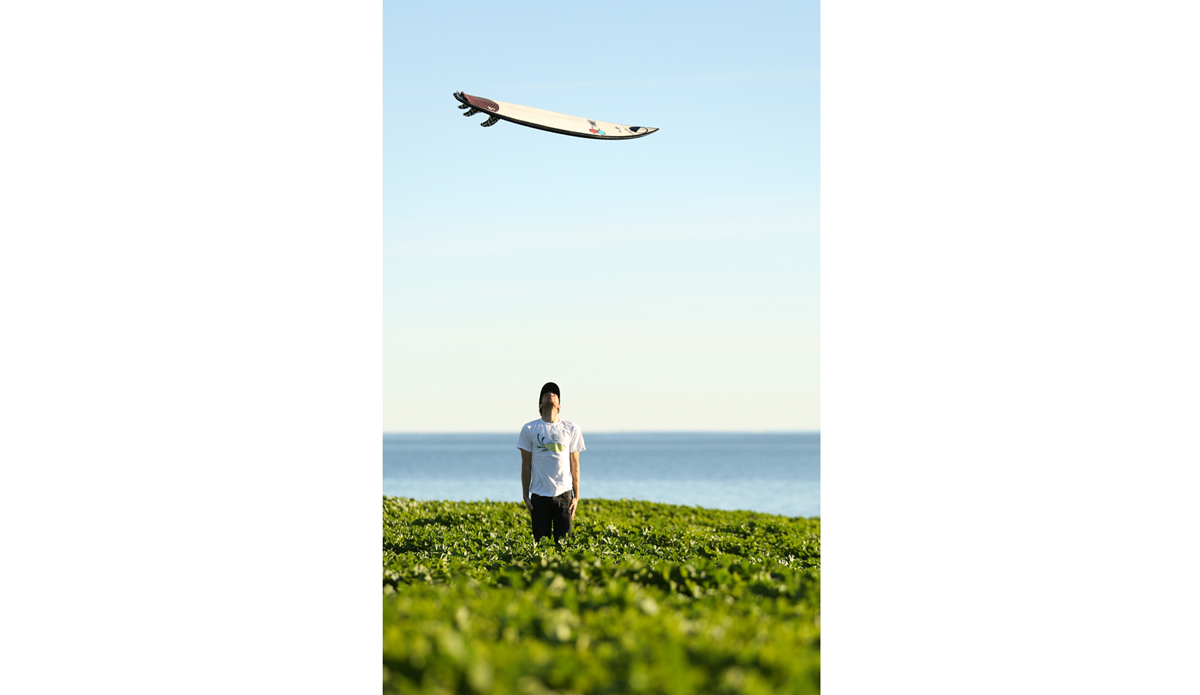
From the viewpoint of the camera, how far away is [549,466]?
8.38m

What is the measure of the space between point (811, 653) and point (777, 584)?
5.19ft

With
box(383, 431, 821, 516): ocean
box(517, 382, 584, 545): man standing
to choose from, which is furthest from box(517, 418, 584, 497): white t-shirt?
box(383, 431, 821, 516): ocean

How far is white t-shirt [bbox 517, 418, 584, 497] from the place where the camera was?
8383mm

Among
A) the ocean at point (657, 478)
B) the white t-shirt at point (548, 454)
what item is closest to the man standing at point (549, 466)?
the white t-shirt at point (548, 454)

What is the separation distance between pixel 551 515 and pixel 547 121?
4.11m

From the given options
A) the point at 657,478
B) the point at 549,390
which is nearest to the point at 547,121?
the point at 549,390

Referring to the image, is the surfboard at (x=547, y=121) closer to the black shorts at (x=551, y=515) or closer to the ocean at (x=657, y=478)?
the black shorts at (x=551, y=515)

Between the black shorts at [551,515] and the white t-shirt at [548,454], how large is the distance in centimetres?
9

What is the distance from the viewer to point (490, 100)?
712 centimetres

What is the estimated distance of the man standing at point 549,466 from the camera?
8.39 m

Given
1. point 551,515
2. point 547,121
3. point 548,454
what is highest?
point 547,121

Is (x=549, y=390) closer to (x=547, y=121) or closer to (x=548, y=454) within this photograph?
(x=548, y=454)
